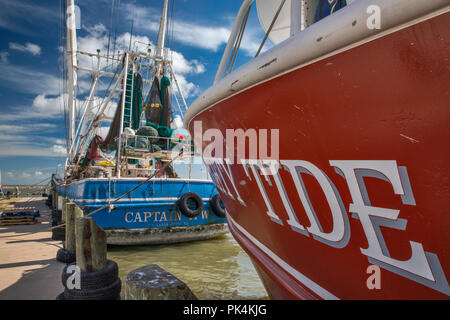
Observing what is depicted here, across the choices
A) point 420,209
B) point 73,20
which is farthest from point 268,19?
point 73,20

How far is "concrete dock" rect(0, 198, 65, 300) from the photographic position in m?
4.16

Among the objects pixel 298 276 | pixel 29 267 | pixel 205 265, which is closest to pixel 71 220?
pixel 29 267

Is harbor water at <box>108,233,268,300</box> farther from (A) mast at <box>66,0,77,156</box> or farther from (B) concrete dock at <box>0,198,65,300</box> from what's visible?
(A) mast at <box>66,0,77,156</box>

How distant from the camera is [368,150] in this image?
1119 mm

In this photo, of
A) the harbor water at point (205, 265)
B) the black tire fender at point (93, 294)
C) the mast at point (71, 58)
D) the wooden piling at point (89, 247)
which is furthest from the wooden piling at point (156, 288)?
the mast at point (71, 58)

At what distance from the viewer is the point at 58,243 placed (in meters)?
7.82

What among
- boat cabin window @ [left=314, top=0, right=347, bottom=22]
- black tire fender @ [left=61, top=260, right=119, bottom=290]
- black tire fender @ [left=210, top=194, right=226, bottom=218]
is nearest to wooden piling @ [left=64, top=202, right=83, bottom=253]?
black tire fender @ [left=61, top=260, right=119, bottom=290]

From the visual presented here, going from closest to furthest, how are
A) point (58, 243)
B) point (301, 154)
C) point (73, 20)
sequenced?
point (301, 154) → point (58, 243) → point (73, 20)

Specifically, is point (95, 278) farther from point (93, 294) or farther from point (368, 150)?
point (368, 150)

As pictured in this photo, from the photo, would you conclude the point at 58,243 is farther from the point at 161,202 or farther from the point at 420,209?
the point at 420,209

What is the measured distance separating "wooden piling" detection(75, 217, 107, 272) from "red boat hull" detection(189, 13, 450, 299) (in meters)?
2.51

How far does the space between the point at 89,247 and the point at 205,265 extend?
3.10 meters
